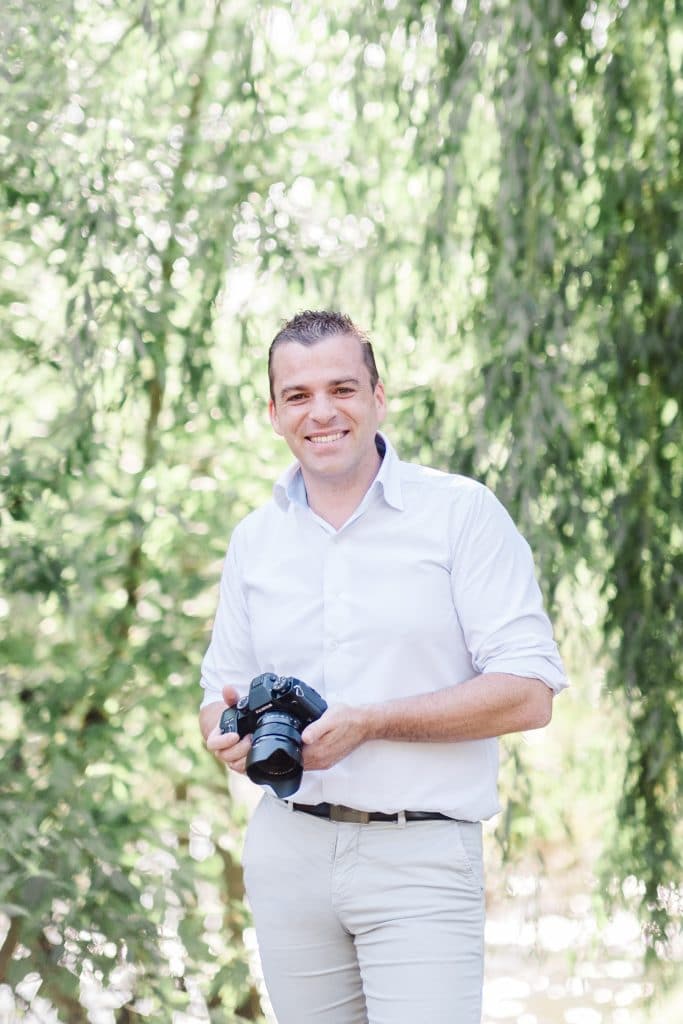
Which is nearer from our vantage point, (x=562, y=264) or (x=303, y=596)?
(x=303, y=596)

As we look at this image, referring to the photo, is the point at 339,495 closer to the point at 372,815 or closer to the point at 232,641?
the point at 232,641

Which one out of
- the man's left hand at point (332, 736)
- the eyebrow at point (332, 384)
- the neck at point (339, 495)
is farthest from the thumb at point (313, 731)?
the eyebrow at point (332, 384)

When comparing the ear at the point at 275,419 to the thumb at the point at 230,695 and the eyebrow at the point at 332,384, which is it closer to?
the eyebrow at the point at 332,384

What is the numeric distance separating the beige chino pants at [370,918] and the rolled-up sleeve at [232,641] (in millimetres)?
207

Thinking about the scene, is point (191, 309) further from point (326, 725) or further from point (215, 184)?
point (326, 725)

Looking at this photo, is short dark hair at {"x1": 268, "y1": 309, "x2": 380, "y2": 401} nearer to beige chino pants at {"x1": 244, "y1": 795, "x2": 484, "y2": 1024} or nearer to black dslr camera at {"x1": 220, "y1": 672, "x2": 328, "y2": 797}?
black dslr camera at {"x1": 220, "y1": 672, "x2": 328, "y2": 797}

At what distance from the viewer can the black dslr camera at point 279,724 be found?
1.52 meters

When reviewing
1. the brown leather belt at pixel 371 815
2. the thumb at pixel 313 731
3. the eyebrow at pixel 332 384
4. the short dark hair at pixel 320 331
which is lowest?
the brown leather belt at pixel 371 815

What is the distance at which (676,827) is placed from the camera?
2.98 meters

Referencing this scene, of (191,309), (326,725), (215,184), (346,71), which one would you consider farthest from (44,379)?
(326,725)

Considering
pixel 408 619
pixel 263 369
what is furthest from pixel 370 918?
pixel 263 369

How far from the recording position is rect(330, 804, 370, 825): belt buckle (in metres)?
1.63

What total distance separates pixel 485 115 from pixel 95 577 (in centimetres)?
128

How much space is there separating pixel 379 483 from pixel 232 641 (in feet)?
1.03
